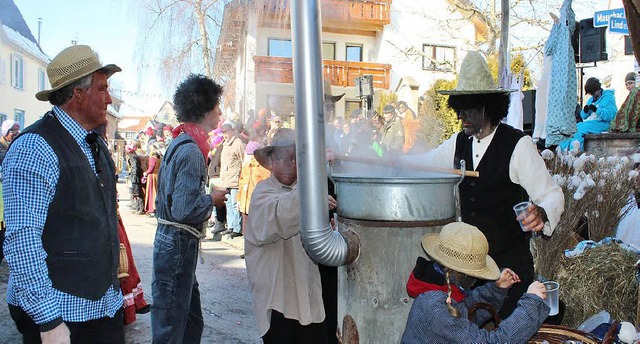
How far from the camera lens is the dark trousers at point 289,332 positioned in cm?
281

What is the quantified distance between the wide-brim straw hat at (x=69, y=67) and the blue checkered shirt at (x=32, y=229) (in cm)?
28

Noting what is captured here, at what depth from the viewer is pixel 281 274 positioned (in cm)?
282

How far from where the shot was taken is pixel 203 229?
11.6ft

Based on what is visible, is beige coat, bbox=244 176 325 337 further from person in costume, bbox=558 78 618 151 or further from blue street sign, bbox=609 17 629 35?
blue street sign, bbox=609 17 629 35

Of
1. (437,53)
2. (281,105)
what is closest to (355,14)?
(437,53)

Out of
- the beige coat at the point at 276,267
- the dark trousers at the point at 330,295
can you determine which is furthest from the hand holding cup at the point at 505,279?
the dark trousers at the point at 330,295

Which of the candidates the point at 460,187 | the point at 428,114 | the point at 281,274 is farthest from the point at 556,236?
the point at 428,114

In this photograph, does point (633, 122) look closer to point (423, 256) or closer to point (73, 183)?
point (423, 256)

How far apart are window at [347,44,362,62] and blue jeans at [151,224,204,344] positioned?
21.8 metres

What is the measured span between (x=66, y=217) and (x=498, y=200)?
2.06 m

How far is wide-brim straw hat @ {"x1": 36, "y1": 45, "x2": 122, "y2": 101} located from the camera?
2.21 metres

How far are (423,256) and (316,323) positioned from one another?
74 cm

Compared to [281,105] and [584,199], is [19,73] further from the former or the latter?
[584,199]

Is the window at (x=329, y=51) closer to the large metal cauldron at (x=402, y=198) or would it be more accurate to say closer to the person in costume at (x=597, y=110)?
the person in costume at (x=597, y=110)
